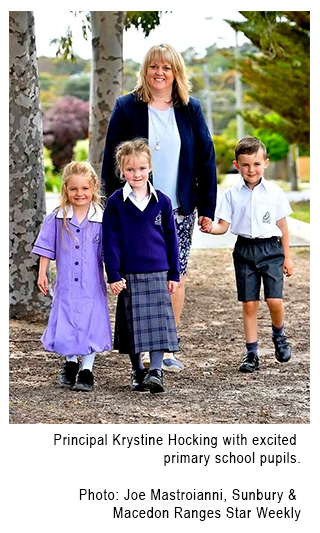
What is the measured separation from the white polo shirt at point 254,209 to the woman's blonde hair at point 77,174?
841 mm

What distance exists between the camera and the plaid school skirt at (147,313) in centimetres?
583

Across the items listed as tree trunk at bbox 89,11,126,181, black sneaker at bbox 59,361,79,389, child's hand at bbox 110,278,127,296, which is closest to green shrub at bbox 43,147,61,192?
tree trunk at bbox 89,11,126,181

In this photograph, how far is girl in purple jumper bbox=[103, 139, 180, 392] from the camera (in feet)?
18.9

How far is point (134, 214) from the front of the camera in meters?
5.77

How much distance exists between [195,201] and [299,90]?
14294mm

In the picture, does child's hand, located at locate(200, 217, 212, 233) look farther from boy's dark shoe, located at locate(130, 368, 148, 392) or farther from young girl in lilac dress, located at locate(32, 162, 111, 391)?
boy's dark shoe, located at locate(130, 368, 148, 392)

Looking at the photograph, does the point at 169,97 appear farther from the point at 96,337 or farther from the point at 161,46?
the point at 96,337

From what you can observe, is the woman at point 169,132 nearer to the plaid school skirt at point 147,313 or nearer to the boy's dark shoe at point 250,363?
the plaid school skirt at point 147,313

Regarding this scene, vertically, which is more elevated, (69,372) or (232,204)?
(232,204)

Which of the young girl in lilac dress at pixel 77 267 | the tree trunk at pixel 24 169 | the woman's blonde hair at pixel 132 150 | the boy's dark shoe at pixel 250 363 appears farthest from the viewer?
the tree trunk at pixel 24 169

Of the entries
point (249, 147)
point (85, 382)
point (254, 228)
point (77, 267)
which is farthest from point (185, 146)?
point (85, 382)

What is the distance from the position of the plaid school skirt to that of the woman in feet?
1.88

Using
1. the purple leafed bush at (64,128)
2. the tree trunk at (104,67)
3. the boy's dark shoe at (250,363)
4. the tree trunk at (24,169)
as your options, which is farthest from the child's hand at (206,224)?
the purple leafed bush at (64,128)
